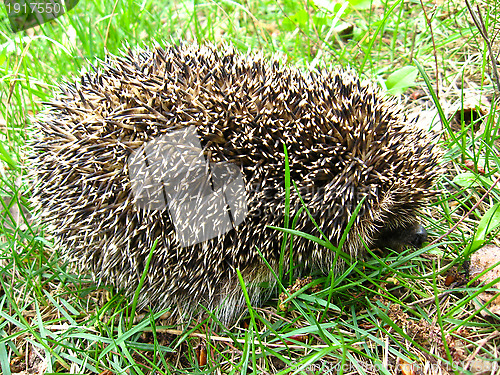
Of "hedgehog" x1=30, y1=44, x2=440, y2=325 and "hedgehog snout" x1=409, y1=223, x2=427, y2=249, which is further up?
"hedgehog" x1=30, y1=44, x2=440, y2=325

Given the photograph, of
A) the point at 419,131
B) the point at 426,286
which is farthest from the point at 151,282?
the point at 419,131

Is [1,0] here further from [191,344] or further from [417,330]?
[417,330]

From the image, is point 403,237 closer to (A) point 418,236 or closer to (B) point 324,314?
(A) point 418,236

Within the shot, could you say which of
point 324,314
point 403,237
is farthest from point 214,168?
point 403,237

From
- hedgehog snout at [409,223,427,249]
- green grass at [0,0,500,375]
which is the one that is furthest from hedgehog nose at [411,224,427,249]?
green grass at [0,0,500,375]

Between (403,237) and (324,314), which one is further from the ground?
(403,237)

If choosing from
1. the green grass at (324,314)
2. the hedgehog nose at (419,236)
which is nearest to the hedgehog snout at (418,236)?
the hedgehog nose at (419,236)

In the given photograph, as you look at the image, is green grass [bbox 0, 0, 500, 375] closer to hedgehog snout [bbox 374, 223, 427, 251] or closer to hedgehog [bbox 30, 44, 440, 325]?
hedgehog snout [bbox 374, 223, 427, 251]
